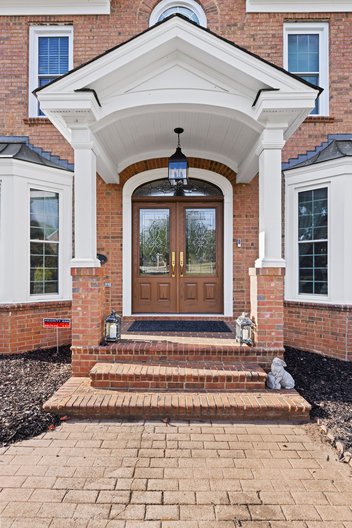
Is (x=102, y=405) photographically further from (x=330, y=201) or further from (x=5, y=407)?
(x=330, y=201)

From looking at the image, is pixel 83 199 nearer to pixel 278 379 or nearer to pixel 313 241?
pixel 278 379

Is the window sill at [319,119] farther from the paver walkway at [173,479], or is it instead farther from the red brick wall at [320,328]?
the paver walkway at [173,479]

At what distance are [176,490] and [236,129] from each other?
4.46 m

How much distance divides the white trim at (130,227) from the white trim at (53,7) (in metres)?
3.34

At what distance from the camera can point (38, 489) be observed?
2436 mm

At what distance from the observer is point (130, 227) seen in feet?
21.2

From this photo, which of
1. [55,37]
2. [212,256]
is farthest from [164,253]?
[55,37]

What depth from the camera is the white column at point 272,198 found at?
4242 mm

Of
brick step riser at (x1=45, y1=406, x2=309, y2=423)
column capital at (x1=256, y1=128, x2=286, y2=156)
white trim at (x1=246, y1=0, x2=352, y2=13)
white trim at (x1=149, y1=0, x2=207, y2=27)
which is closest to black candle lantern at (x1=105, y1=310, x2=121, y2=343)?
brick step riser at (x1=45, y1=406, x2=309, y2=423)

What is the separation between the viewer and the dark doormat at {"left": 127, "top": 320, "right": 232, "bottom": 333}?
532 centimetres

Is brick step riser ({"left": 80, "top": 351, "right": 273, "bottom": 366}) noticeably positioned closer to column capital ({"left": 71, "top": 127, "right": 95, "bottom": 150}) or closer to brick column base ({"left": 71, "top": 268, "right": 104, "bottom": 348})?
brick column base ({"left": 71, "top": 268, "right": 104, "bottom": 348})

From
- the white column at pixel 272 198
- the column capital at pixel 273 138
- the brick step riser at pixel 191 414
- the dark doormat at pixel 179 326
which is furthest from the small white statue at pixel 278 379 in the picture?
the column capital at pixel 273 138

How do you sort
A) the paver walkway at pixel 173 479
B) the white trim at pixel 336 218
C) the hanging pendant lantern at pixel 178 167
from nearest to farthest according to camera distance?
the paver walkway at pixel 173 479, the hanging pendant lantern at pixel 178 167, the white trim at pixel 336 218

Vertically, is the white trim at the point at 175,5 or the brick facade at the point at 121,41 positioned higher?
the white trim at the point at 175,5
